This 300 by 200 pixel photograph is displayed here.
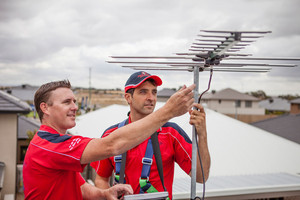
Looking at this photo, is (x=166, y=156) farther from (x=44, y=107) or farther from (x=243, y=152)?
(x=243, y=152)

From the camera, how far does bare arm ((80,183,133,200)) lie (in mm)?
2254

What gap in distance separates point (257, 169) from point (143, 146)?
6466mm

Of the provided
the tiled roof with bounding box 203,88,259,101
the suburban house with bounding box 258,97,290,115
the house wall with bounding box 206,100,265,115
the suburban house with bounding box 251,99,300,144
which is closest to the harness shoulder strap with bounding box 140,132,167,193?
the suburban house with bounding box 251,99,300,144

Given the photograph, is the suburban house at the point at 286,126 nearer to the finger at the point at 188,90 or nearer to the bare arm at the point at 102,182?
the bare arm at the point at 102,182

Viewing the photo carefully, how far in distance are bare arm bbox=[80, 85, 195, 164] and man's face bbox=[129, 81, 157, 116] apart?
786 millimetres

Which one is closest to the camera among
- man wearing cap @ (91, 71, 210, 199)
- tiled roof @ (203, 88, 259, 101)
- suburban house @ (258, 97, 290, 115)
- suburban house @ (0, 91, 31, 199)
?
man wearing cap @ (91, 71, 210, 199)

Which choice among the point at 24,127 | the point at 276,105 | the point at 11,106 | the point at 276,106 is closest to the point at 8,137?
the point at 11,106

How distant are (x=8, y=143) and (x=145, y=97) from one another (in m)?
10.4

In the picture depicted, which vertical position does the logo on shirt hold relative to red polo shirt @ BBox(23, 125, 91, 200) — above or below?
above

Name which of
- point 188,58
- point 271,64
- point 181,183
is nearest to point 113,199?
point 188,58

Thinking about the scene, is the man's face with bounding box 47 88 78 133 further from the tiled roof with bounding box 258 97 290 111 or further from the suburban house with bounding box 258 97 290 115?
the tiled roof with bounding box 258 97 290 111

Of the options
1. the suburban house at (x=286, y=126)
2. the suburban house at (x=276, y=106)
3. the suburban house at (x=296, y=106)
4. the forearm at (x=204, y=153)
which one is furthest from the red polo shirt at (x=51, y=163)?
the suburban house at (x=276, y=106)

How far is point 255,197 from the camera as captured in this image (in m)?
6.62

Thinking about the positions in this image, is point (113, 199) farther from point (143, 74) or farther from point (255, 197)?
point (255, 197)
